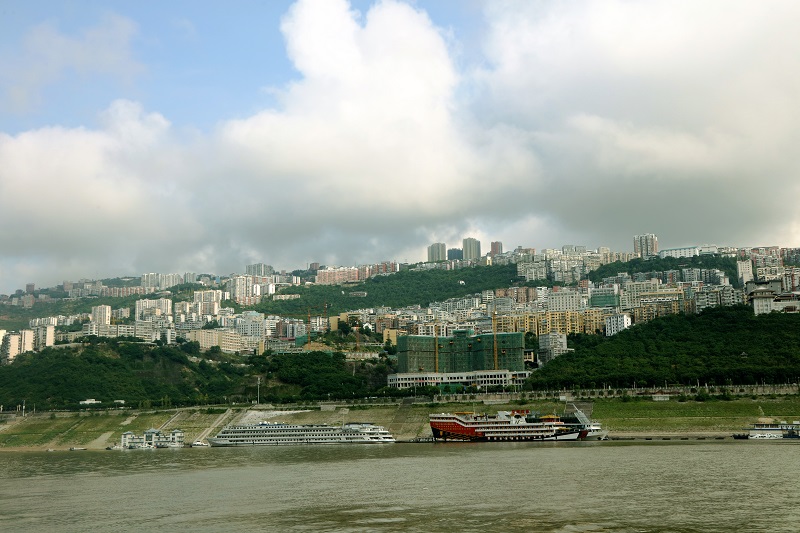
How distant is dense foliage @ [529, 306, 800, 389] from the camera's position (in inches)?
3403

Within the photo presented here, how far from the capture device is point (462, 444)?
7512cm

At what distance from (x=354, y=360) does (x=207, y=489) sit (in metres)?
86.4

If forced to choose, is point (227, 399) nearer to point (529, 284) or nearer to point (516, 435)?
point (516, 435)

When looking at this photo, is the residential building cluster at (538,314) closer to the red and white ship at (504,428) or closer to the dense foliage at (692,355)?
the dense foliage at (692,355)

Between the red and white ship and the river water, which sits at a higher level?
the red and white ship

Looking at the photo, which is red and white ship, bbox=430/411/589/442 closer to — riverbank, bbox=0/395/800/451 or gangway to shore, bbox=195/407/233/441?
riverbank, bbox=0/395/800/451

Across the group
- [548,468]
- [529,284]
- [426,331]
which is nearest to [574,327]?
[426,331]

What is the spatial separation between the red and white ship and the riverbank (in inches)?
151

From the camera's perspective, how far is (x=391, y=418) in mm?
91625

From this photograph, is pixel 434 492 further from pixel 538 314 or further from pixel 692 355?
pixel 538 314

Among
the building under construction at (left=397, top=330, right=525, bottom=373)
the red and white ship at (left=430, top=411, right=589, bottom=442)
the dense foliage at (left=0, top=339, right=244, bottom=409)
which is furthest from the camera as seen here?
the building under construction at (left=397, top=330, right=525, bottom=373)

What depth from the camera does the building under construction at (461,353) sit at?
385ft

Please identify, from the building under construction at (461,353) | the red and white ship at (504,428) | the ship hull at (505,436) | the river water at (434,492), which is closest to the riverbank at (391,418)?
the ship hull at (505,436)

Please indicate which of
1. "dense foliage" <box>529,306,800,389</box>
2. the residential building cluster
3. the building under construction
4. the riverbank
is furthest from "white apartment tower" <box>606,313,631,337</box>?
the riverbank
